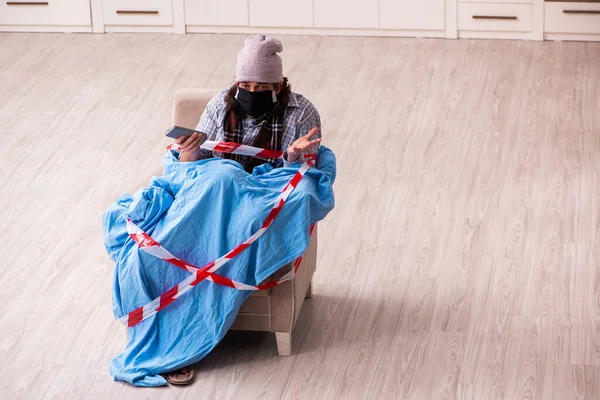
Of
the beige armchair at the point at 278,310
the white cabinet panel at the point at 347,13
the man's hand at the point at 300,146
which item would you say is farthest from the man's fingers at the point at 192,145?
the white cabinet panel at the point at 347,13

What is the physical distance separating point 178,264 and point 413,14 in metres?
3.66

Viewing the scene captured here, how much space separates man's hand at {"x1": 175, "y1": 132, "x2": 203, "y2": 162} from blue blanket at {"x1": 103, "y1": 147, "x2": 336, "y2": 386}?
66 millimetres

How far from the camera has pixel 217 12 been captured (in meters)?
6.61

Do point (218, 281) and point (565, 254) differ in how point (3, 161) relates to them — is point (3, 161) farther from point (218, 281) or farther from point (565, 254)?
point (565, 254)

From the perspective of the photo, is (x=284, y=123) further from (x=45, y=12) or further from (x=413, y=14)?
(x=45, y=12)

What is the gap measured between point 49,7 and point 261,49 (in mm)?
3873

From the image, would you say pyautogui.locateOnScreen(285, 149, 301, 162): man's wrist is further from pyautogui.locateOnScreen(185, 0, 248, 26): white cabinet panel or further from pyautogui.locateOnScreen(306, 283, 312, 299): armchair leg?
pyautogui.locateOnScreen(185, 0, 248, 26): white cabinet panel

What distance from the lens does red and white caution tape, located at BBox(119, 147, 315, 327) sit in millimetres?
3133

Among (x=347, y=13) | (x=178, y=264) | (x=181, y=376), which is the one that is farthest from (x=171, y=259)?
(x=347, y=13)

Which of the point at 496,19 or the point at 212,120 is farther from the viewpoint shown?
the point at 496,19

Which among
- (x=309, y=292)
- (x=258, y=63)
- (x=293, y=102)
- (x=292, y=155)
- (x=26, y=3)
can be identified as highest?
(x=258, y=63)

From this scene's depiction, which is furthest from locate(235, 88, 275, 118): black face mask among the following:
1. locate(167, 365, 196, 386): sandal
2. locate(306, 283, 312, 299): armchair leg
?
locate(167, 365, 196, 386): sandal

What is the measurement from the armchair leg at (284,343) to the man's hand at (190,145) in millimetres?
604

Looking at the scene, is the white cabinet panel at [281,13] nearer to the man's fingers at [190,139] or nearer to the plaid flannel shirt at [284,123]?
the plaid flannel shirt at [284,123]
